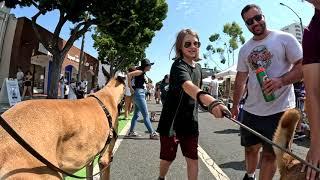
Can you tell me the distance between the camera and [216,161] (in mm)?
7773

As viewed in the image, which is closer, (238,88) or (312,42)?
(312,42)

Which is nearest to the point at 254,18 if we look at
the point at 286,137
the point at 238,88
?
the point at 238,88

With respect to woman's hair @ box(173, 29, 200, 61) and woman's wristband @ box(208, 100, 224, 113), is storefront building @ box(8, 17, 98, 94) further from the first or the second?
woman's wristband @ box(208, 100, 224, 113)

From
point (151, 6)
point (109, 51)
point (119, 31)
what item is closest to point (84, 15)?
point (119, 31)

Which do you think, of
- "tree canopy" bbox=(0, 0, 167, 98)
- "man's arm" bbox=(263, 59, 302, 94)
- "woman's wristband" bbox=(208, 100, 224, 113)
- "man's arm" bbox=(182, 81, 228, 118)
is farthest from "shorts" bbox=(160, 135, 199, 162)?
"tree canopy" bbox=(0, 0, 167, 98)

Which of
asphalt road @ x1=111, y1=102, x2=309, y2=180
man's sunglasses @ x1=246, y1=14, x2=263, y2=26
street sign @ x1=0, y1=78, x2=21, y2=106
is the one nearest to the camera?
man's sunglasses @ x1=246, y1=14, x2=263, y2=26

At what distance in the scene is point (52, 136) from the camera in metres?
2.85

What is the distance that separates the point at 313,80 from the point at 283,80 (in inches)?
74.8

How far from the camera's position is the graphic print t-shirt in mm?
4727

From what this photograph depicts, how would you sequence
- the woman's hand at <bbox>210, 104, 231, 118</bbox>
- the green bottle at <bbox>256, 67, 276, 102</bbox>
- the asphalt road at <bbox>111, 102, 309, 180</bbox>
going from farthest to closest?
the asphalt road at <bbox>111, 102, 309, 180</bbox>, the green bottle at <bbox>256, 67, 276, 102</bbox>, the woman's hand at <bbox>210, 104, 231, 118</bbox>

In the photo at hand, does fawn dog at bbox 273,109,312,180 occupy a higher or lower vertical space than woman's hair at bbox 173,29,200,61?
lower

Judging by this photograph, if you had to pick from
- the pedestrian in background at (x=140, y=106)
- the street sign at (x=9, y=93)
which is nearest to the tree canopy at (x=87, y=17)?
the street sign at (x=9, y=93)

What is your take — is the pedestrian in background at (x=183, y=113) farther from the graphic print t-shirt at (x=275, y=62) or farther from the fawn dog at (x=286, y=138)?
the fawn dog at (x=286, y=138)

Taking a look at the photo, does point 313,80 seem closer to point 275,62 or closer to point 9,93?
point 275,62
